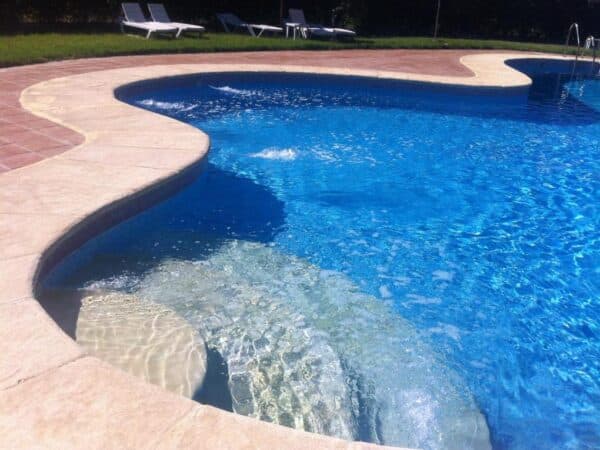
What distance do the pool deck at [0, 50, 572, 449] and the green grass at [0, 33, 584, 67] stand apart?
66cm

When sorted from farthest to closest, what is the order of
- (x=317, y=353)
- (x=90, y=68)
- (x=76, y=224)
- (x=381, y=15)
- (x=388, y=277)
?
1. (x=381, y=15)
2. (x=90, y=68)
3. (x=388, y=277)
4. (x=76, y=224)
5. (x=317, y=353)

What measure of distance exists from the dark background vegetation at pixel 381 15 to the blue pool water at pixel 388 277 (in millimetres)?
8227

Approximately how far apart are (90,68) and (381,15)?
14431mm

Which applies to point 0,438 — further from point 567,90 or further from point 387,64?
point 567,90

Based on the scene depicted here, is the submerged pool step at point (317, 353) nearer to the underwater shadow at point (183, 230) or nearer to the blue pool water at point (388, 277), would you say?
the blue pool water at point (388, 277)

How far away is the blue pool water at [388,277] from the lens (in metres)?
3.28

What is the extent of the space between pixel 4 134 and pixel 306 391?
417 cm

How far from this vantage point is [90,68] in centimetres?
988

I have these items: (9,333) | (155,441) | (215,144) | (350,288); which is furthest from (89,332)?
(215,144)

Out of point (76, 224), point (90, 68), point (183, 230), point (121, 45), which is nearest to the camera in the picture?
point (76, 224)

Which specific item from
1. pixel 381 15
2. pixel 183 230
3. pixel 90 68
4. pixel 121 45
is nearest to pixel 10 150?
pixel 183 230

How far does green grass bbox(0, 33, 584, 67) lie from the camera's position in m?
10.5

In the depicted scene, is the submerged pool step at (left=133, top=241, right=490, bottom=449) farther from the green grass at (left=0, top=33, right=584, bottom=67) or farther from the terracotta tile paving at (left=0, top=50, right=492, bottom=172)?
the green grass at (left=0, top=33, right=584, bottom=67)

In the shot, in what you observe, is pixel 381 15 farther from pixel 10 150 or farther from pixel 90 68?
pixel 10 150
